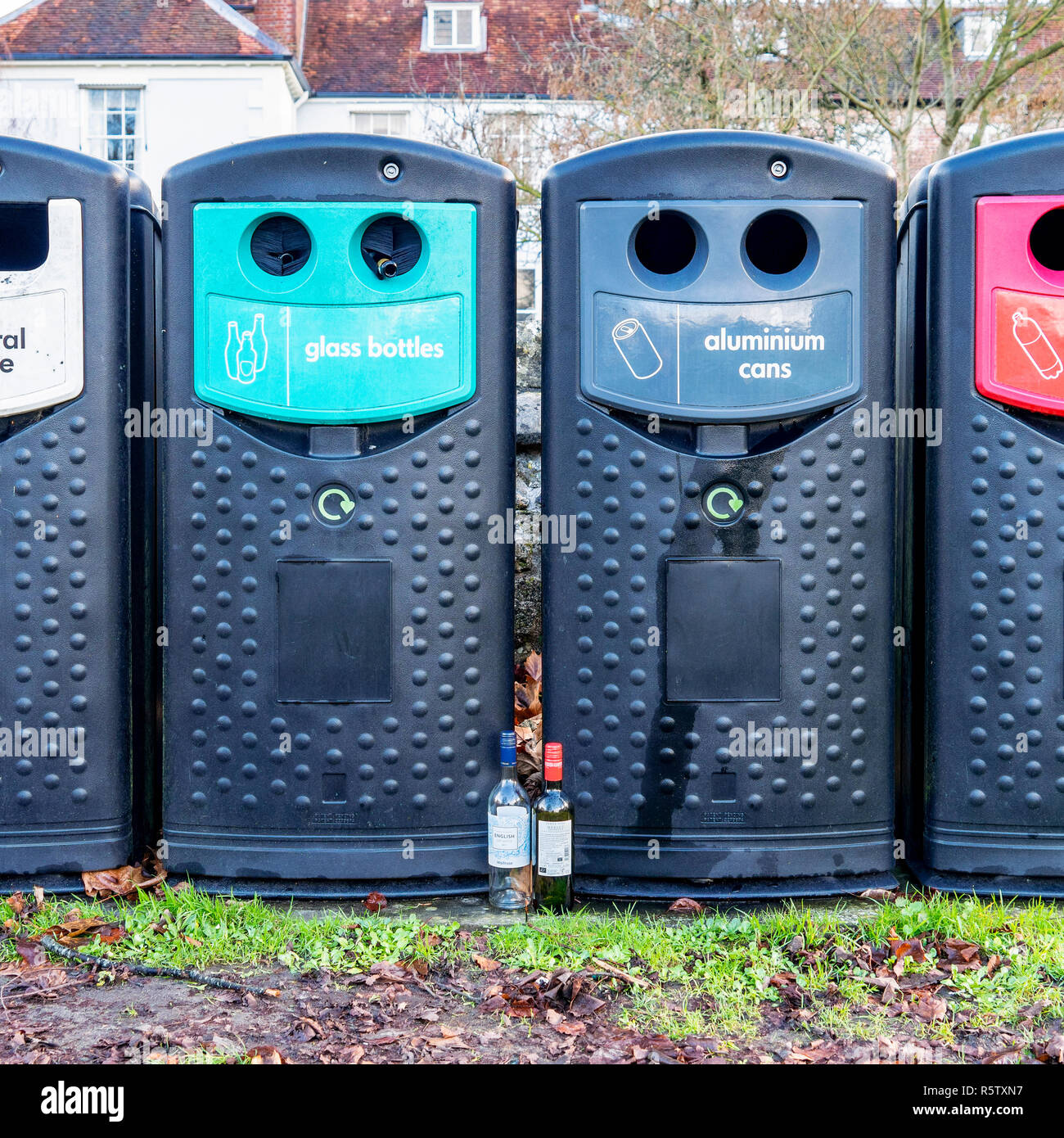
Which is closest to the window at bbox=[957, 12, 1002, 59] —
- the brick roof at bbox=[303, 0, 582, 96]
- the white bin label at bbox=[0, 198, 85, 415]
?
the white bin label at bbox=[0, 198, 85, 415]

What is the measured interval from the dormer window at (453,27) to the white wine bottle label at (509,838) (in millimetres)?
20803

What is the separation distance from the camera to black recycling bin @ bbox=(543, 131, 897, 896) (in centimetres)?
198

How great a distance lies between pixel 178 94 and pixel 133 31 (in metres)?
1.73

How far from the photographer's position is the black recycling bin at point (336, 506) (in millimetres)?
1998

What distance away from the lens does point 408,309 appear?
200 centimetres

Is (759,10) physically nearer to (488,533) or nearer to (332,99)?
(488,533)

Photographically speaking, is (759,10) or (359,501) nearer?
(359,501)

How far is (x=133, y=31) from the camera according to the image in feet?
62.1

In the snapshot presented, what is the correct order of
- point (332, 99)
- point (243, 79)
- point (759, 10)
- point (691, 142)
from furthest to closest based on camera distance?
point (332, 99) → point (243, 79) → point (759, 10) → point (691, 142)

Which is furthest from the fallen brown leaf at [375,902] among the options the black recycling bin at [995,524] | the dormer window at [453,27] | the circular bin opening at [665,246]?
the dormer window at [453,27]

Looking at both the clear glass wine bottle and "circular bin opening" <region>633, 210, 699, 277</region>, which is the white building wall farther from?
the clear glass wine bottle

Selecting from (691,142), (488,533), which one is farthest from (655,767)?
(691,142)

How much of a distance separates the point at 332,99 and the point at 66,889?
20.5 metres

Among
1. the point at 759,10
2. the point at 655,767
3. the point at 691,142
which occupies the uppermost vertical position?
the point at 759,10
